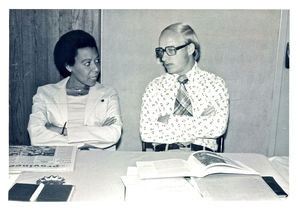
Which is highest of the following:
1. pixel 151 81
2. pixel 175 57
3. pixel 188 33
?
pixel 188 33

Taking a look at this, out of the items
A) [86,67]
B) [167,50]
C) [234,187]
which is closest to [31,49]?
[86,67]

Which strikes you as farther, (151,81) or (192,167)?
(151,81)

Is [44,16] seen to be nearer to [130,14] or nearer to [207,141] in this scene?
[130,14]

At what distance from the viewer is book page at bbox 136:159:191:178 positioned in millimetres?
1654

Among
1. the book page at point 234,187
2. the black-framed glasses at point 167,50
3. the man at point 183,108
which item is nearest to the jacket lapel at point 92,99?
the man at point 183,108

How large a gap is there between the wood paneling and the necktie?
50cm

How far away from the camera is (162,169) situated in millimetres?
1708

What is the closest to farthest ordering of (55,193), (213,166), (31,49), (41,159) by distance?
(55,193)
(213,166)
(41,159)
(31,49)

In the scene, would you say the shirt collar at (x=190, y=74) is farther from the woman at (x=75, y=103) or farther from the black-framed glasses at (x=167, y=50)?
the woman at (x=75, y=103)

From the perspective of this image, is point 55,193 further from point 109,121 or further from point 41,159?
point 109,121

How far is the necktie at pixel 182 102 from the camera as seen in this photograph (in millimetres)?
2248

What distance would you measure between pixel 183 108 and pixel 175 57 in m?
0.28

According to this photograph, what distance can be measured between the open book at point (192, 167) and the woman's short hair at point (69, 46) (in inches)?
28.2
